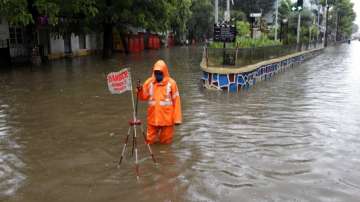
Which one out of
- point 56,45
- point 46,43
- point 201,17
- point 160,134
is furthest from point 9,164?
point 201,17

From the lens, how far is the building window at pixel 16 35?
78.7 feet

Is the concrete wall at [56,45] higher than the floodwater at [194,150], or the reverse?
the concrete wall at [56,45]

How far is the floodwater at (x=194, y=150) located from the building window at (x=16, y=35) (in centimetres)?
1309

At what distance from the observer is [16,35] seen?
24406 millimetres

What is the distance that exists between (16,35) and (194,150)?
828 inches

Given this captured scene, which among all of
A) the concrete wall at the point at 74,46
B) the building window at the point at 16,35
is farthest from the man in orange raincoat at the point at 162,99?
the concrete wall at the point at 74,46

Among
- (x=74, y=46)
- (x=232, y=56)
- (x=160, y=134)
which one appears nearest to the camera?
(x=160, y=134)

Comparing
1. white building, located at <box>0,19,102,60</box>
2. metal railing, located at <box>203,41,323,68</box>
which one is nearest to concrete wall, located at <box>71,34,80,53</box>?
white building, located at <box>0,19,102,60</box>

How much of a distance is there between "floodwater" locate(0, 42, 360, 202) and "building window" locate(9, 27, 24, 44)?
42.9 feet

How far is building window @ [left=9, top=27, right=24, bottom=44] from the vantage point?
2398cm

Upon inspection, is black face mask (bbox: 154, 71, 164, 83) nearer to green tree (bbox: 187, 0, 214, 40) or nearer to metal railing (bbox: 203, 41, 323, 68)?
metal railing (bbox: 203, 41, 323, 68)

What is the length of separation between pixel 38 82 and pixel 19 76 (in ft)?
8.45

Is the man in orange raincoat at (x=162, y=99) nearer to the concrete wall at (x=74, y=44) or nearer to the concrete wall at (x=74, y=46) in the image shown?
the concrete wall at (x=74, y=46)

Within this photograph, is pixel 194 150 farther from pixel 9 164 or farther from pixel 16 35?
pixel 16 35
